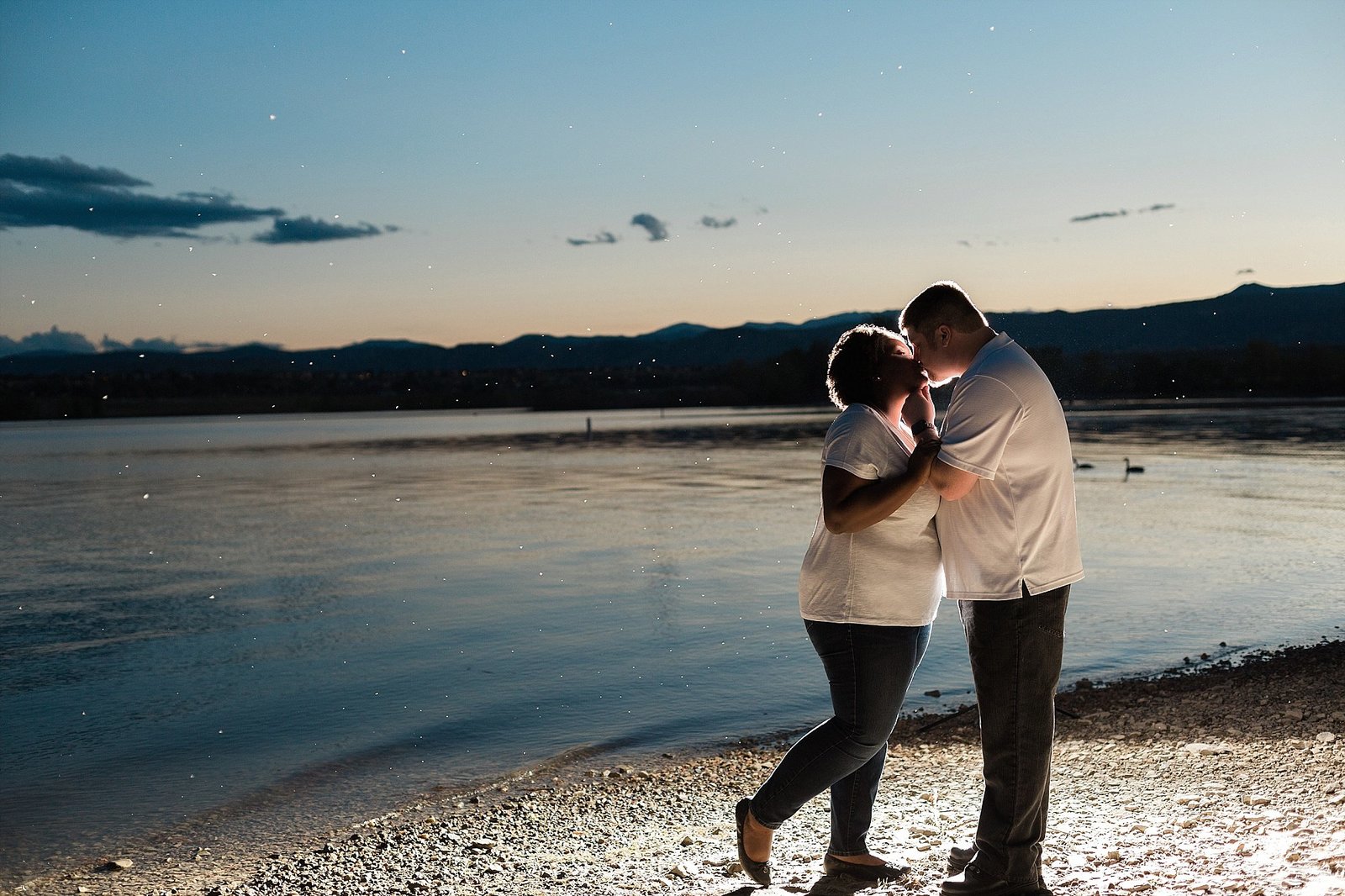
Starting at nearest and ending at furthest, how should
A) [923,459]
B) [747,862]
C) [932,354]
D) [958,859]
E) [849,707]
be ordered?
[923,459] → [932,354] → [849,707] → [747,862] → [958,859]

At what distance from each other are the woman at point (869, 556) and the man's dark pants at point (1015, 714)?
231 millimetres

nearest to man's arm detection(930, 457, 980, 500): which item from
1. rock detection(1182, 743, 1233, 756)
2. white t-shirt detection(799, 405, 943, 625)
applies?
white t-shirt detection(799, 405, 943, 625)

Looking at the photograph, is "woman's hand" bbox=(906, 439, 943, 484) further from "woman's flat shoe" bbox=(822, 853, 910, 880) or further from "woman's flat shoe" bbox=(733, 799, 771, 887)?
"woman's flat shoe" bbox=(822, 853, 910, 880)

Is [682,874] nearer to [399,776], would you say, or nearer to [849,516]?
[849,516]

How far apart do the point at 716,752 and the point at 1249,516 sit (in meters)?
18.1

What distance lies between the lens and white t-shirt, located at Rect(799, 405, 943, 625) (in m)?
3.68

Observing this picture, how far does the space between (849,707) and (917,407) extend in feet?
3.51

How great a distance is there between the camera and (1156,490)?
27953 millimetres

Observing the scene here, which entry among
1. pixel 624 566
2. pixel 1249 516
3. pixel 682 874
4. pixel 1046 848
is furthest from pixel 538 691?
pixel 1249 516

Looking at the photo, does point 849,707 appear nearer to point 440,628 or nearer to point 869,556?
point 869,556

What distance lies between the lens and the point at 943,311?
3.69 metres

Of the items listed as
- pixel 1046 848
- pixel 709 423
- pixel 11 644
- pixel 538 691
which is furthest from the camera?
pixel 709 423

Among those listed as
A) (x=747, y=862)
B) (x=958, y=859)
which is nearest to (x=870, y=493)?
(x=747, y=862)

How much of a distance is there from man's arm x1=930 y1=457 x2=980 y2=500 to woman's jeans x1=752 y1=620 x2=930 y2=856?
52 cm
